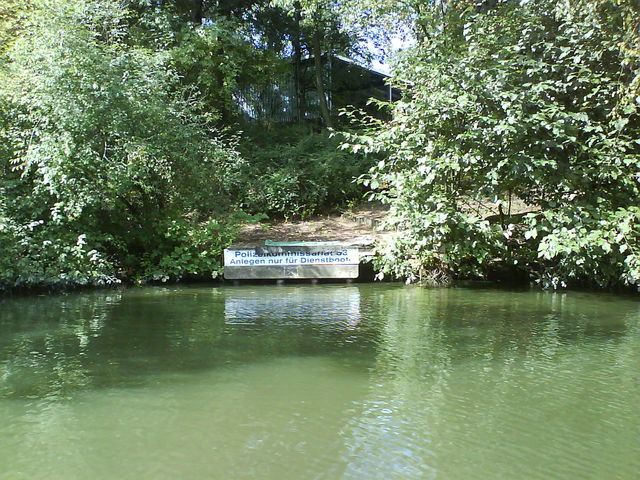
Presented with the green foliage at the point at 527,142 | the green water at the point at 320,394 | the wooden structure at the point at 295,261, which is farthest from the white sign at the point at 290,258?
the green water at the point at 320,394

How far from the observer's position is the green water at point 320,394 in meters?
4.03

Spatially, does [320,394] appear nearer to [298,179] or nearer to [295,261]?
[295,261]

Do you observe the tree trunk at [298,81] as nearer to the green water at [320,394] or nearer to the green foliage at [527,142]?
the green foliage at [527,142]

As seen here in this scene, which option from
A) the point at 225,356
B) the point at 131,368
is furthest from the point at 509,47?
the point at 131,368

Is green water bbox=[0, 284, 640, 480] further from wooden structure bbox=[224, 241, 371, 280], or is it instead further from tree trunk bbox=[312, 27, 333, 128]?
tree trunk bbox=[312, 27, 333, 128]

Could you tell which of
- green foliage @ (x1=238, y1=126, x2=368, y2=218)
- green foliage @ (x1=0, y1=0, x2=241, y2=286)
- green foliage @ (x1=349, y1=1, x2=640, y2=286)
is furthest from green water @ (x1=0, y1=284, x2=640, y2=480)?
green foliage @ (x1=238, y1=126, x2=368, y2=218)

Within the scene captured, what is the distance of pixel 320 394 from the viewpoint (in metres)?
5.36

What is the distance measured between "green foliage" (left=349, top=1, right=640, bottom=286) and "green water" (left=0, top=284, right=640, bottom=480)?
6.62ft

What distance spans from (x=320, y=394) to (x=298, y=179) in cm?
1246

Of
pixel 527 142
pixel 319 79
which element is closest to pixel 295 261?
pixel 527 142

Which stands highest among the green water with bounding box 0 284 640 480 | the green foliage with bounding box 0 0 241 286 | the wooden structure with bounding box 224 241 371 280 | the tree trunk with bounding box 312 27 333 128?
the tree trunk with bounding box 312 27 333 128

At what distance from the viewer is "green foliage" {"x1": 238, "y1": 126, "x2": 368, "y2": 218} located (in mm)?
16891

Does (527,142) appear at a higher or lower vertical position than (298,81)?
lower

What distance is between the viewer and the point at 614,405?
A: 16.9 feet
